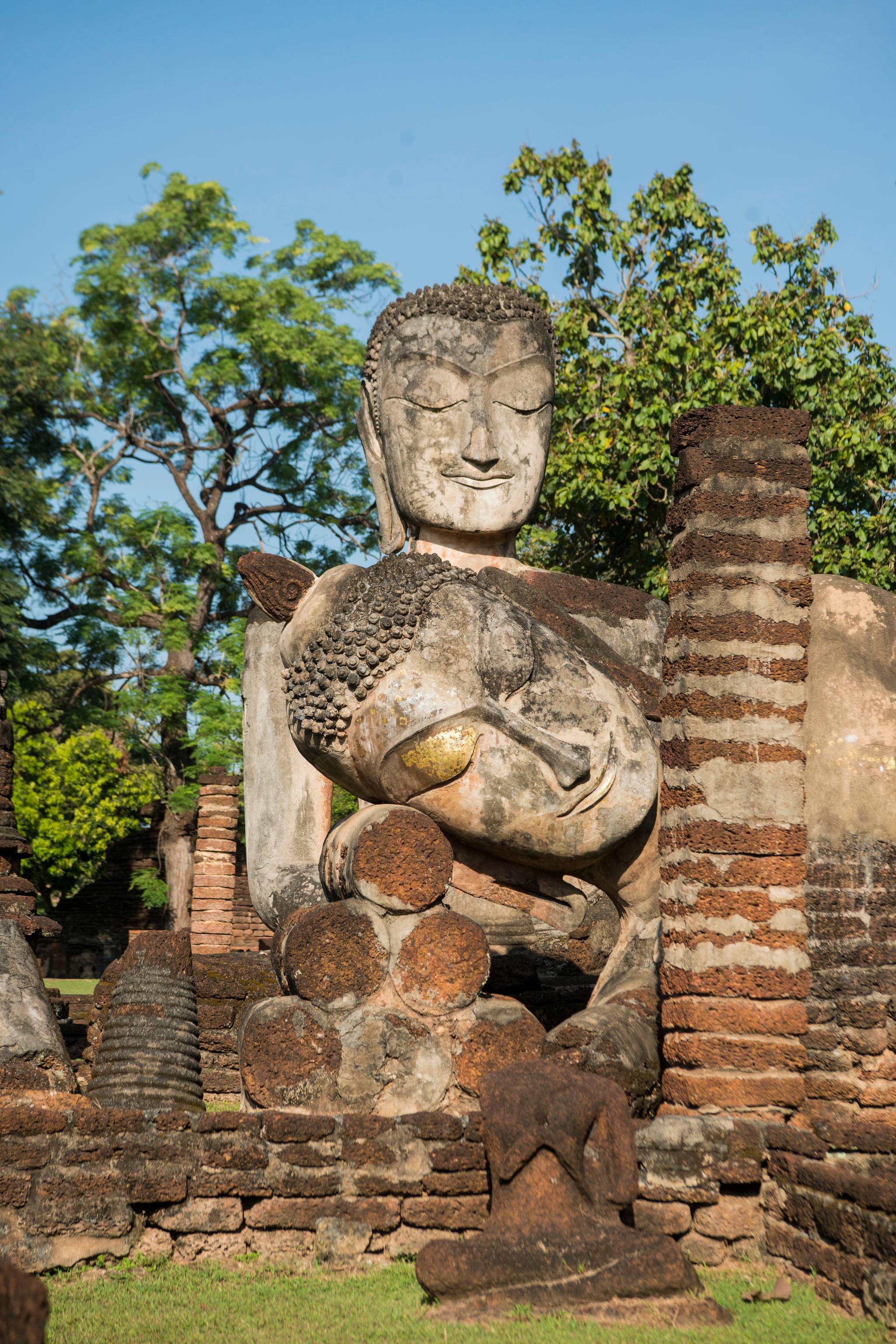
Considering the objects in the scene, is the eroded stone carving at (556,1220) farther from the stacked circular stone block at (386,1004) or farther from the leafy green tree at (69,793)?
the leafy green tree at (69,793)

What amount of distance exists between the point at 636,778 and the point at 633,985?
A: 793mm

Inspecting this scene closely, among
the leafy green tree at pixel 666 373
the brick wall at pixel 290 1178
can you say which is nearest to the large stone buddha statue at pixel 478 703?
the brick wall at pixel 290 1178

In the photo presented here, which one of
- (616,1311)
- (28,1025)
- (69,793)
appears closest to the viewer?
(616,1311)

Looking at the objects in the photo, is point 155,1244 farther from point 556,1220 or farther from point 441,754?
point 441,754

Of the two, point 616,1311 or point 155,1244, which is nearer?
point 616,1311

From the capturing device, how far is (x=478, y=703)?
4.89m

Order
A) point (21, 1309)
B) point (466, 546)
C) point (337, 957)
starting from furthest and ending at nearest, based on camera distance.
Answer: point (466, 546)
point (337, 957)
point (21, 1309)

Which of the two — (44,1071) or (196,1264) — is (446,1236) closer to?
(196,1264)

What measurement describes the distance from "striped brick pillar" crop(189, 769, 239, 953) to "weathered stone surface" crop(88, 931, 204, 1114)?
1196cm

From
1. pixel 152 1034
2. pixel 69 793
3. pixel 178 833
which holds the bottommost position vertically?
pixel 152 1034

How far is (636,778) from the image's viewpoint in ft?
16.9

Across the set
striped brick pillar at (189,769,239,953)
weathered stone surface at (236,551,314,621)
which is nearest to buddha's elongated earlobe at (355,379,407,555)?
weathered stone surface at (236,551,314,621)

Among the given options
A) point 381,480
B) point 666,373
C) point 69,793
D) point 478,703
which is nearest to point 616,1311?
point 478,703

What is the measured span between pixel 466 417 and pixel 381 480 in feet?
2.15
